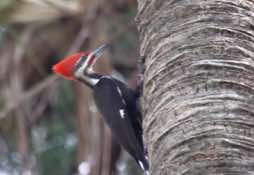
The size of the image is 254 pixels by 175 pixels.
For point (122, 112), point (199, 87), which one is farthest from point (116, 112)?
point (199, 87)

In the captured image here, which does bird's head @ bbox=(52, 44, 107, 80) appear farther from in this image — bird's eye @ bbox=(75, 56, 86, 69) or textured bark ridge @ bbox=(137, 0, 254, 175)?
textured bark ridge @ bbox=(137, 0, 254, 175)

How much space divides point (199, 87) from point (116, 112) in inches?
65.1

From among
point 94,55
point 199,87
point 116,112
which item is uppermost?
point 199,87

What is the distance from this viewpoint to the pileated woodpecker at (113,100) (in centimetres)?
387

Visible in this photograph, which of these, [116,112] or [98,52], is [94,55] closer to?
[98,52]

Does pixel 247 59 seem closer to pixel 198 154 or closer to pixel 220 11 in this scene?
pixel 220 11

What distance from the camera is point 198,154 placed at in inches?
90.0

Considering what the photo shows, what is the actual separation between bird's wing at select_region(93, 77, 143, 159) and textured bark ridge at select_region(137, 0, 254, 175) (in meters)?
1.13

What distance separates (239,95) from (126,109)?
174 centimetres

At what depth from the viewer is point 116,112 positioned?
4.07m

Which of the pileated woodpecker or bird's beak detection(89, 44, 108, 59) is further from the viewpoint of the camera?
bird's beak detection(89, 44, 108, 59)

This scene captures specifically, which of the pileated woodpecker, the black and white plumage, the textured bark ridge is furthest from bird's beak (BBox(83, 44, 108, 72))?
the textured bark ridge

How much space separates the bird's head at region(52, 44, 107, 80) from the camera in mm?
4312

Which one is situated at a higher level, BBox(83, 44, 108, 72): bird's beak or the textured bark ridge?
the textured bark ridge
